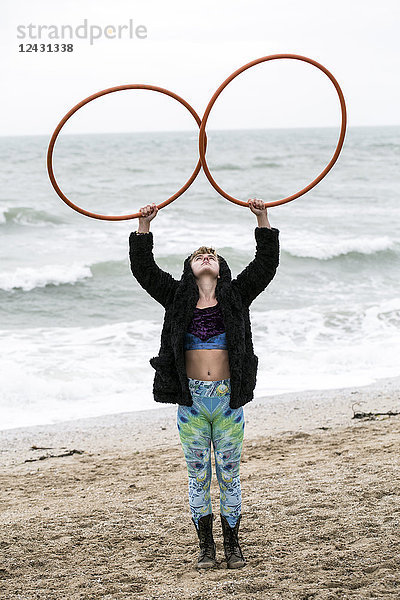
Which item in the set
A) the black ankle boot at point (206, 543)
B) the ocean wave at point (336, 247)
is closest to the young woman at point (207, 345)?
the black ankle boot at point (206, 543)

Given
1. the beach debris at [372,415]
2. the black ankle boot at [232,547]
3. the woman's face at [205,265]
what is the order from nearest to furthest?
the woman's face at [205,265]
the black ankle boot at [232,547]
the beach debris at [372,415]

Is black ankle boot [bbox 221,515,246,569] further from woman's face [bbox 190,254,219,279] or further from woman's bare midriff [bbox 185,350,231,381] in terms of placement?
woman's face [bbox 190,254,219,279]

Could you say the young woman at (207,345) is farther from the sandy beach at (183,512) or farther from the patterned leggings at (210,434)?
the sandy beach at (183,512)

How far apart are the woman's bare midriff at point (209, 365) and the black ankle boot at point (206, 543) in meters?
0.91

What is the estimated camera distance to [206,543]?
4.79m

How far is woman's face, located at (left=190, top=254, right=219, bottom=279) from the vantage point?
4539 millimetres

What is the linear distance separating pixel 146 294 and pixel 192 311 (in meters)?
12.8

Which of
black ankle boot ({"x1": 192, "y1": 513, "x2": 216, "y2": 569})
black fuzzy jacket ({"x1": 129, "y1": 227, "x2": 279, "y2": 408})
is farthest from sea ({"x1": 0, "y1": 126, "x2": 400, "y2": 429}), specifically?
black fuzzy jacket ({"x1": 129, "y1": 227, "x2": 279, "y2": 408})

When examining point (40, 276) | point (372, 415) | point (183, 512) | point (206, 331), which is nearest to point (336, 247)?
point (40, 276)

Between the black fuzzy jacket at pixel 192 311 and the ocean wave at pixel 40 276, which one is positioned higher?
the black fuzzy jacket at pixel 192 311

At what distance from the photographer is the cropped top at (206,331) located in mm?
4492

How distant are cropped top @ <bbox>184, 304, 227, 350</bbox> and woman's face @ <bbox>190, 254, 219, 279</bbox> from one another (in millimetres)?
210

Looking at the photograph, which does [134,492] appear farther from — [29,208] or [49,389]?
[29,208]

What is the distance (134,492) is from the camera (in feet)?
21.6
